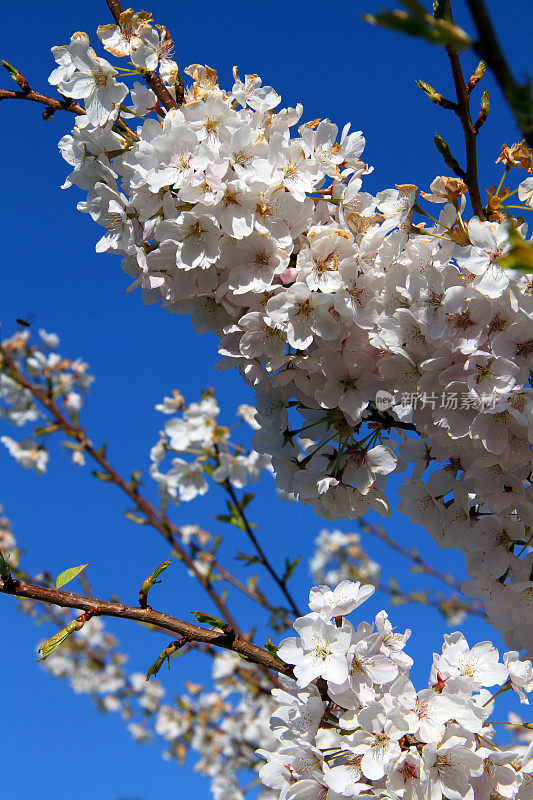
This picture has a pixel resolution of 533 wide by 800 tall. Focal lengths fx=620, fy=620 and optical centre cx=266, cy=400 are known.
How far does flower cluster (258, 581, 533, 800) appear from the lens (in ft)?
4.79

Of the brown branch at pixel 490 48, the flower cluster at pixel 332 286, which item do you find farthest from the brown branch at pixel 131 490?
the brown branch at pixel 490 48

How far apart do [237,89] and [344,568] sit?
890cm

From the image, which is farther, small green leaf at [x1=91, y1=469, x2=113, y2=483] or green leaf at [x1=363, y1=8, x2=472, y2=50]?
small green leaf at [x1=91, y1=469, x2=113, y2=483]

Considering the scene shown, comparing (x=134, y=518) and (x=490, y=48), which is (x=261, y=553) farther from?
(x=490, y=48)

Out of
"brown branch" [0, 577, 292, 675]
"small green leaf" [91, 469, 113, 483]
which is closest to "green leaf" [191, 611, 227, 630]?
"brown branch" [0, 577, 292, 675]

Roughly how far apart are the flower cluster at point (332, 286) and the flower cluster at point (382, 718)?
0.30 metres

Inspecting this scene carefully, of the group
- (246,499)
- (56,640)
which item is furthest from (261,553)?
(56,640)

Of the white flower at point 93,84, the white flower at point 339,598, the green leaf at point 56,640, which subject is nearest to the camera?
the green leaf at point 56,640

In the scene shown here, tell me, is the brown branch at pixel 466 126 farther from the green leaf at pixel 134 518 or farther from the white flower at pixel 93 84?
the green leaf at pixel 134 518

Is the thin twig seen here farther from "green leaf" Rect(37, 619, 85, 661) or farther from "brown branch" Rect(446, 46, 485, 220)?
"green leaf" Rect(37, 619, 85, 661)

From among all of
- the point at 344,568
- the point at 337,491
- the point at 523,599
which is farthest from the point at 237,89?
the point at 344,568

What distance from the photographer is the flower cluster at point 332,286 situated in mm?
1528

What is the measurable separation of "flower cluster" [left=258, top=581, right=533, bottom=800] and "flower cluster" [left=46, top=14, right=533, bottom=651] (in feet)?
0.98

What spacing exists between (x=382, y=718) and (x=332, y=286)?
1.07 meters
